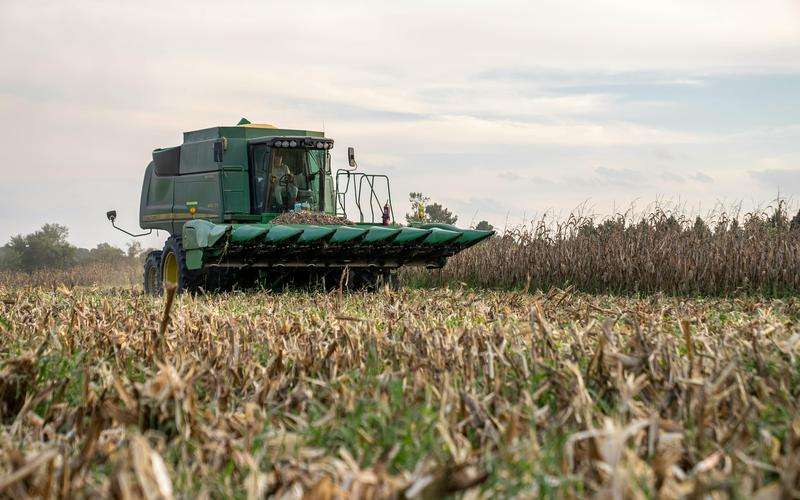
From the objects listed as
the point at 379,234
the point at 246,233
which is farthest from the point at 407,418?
the point at 379,234

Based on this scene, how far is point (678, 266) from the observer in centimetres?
1209

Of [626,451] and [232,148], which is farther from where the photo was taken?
[232,148]

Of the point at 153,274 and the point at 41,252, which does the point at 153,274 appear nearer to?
the point at 153,274

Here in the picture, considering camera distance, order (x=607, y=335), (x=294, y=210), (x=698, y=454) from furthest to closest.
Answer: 1. (x=294, y=210)
2. (x=607, y=335)
3. (x=698, y=454)

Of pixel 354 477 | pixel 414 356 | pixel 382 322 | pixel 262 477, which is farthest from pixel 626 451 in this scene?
pixel 382 322

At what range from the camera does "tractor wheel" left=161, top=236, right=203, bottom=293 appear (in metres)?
12.0

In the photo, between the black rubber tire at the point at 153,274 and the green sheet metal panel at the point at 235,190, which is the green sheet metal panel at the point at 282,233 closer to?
the green sheet metal panel at the point at 235,190

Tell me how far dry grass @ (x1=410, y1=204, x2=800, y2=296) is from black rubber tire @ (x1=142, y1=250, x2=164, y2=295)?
4226 mm

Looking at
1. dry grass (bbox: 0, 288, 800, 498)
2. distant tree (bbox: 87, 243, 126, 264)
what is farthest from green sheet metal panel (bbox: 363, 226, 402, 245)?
distant tree (bbox: 87, 243, 126, 264)

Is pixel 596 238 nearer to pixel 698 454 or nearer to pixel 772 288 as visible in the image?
pixel 772 288

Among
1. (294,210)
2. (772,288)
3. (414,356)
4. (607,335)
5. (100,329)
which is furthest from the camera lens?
(294,210)

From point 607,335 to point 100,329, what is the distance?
311 centimetres

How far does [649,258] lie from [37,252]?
108 ft

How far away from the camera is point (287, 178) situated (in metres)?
13.5
